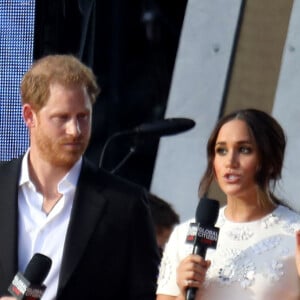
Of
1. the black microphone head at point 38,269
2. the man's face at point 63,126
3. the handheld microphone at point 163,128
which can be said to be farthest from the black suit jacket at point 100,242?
the handheld microphone at point 163,128

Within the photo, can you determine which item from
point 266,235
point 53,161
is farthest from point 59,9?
point 266,235

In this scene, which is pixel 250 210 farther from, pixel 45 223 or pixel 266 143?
pixel 45 223

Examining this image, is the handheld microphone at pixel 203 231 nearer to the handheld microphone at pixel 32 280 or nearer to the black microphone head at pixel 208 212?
the black microphone head at pixel 208 212

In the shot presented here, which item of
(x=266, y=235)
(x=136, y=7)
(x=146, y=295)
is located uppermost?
(x=136, y=7)

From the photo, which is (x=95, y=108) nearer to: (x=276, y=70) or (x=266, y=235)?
(x=276, y=70)

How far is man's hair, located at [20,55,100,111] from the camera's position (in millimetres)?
4898

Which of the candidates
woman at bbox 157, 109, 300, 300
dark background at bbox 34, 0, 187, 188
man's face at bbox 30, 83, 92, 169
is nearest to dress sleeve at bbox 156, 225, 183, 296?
woman at bbox 157, 109, 300, 300

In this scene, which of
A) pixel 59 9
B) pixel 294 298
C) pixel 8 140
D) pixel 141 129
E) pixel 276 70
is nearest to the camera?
pixel 294 298

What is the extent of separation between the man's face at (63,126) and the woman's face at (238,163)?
1.64ft

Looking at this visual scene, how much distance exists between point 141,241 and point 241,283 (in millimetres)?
447

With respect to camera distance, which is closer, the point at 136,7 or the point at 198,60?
the point at 198,60

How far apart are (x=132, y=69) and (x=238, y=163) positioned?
12.0 ft

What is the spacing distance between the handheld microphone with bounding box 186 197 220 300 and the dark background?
10.5 ft

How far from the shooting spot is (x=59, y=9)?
6277 millimetres
